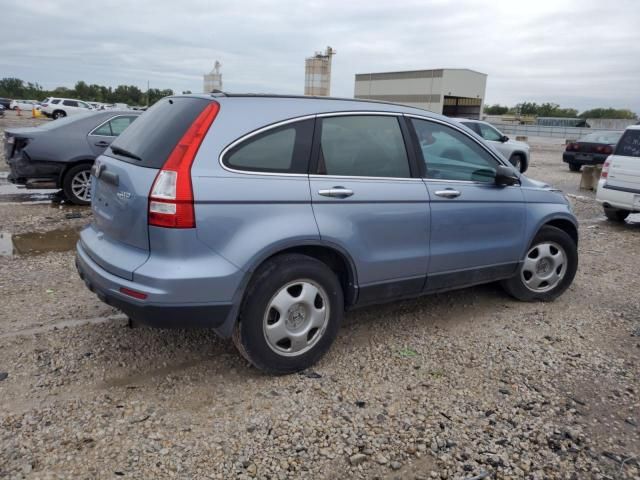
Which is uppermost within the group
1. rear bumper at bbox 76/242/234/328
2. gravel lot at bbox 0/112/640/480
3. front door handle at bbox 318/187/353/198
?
front door handle at bbox 318/187/353/198

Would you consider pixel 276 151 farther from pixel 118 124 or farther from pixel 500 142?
pixel 500 142

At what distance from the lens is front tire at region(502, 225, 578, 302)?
16.0 ft

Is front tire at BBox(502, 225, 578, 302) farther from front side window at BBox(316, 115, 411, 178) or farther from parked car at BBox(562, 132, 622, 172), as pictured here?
parked car at BBox(562, 132, 622, 172)

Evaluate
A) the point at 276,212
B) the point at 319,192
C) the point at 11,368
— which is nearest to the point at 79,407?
the point at 11,368

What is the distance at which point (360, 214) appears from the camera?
3516 millimetres

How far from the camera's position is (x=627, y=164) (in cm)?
875

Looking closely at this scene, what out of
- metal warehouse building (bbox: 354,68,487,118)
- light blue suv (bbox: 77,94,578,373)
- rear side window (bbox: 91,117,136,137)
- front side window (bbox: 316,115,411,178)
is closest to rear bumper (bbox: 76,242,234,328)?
light blue suv (bbox: 77,94,578,373)

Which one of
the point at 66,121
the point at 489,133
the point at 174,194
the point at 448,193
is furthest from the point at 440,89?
the point at 174,194

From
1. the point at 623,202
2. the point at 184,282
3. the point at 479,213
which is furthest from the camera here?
the point at 623,202

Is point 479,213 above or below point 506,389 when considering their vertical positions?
above

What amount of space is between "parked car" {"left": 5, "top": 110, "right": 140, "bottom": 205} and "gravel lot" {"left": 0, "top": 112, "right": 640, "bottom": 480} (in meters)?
3.85

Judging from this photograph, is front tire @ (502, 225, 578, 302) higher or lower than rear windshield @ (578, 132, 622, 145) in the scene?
lower

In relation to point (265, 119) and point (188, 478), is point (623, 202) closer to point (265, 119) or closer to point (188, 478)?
point (265, 119)

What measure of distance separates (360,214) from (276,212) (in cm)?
65
